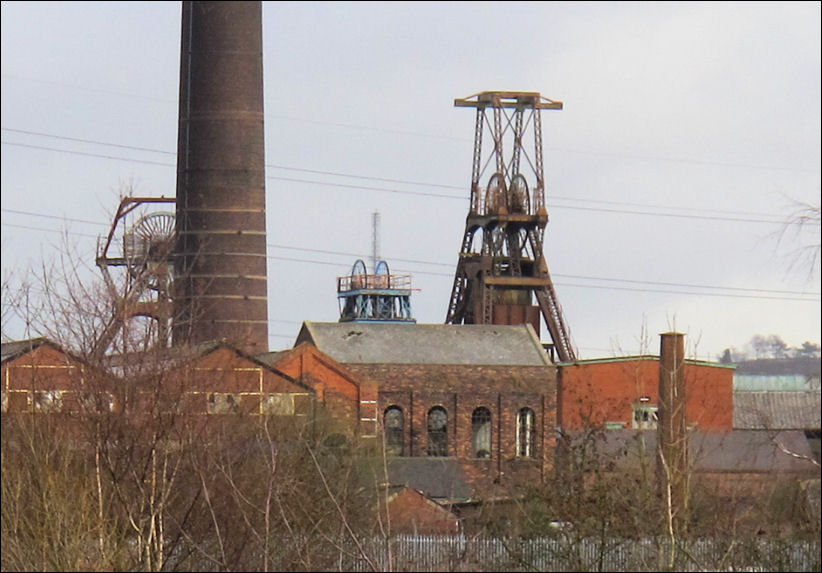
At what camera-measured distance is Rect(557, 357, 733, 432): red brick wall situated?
131 ft

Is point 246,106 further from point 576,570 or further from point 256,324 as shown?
point 576,570

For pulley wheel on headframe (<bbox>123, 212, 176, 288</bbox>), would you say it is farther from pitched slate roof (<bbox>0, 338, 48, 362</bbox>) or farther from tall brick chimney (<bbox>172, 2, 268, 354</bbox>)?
pitched slate roof (<bbox>0, 338, 48, 362</bbox>)

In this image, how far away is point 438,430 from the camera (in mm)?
39094

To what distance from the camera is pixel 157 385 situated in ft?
51.0

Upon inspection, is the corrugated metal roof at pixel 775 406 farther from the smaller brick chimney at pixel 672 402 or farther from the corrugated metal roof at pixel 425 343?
the smaller brick chimney at pixel 672 402

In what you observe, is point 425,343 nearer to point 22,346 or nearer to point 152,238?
point 152,238

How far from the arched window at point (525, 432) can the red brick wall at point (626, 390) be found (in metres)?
1.23

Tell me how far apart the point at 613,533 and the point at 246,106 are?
19.3m

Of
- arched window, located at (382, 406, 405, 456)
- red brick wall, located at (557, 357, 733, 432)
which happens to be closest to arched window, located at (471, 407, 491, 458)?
arched window, located at (382, 406, 405, 456)

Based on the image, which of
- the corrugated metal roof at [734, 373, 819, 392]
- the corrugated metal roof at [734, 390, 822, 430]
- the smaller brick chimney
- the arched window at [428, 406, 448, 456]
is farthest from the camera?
the corrugated metal roof at [734, 373, 819, 392]

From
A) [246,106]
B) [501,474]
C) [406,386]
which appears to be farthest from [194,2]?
[501,474]

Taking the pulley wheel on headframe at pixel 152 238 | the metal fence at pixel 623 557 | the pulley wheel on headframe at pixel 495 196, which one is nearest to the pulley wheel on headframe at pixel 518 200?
the pulley wheel on headframe at pixel 495 196

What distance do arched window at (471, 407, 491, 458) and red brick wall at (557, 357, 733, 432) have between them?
2378 millimetres

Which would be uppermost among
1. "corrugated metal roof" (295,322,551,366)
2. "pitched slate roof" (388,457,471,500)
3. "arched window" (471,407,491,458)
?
"corrugated metal roof" (295,322,551,366)
